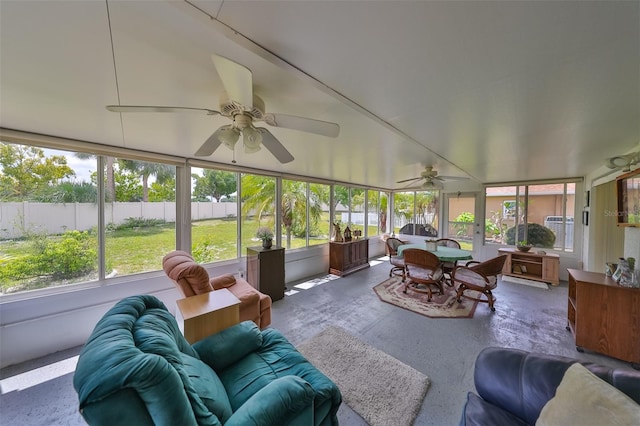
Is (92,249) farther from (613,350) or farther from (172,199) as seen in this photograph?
(613,350)

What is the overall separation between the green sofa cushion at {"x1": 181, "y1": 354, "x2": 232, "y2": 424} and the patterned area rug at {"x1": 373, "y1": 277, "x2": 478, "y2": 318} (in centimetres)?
280

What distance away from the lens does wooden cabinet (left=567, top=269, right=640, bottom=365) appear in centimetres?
206

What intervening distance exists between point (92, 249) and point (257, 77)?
9.84 ft

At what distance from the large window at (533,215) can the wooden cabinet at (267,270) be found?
→ 17.3ft

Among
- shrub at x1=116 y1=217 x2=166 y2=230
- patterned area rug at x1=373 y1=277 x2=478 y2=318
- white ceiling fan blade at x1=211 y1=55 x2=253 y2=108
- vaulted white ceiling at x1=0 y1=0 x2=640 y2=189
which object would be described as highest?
vaulted white ceiling at x1=0 y1=0 x2=640 y2=189

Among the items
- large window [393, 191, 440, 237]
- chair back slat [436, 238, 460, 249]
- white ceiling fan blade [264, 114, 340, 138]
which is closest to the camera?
white ceiling fan blade [264, 114, 340, 138]

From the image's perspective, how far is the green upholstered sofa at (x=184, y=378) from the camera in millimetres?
702

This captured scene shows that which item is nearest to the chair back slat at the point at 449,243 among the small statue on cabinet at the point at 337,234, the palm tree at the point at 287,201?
the small statue on cabinet at the point at 337,234

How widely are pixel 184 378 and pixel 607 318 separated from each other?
3635 millimetres

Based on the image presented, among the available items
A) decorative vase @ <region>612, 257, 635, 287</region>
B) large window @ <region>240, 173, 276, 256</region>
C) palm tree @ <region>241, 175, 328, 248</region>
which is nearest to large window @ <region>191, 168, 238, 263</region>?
large window @ <region>240, 173, 276, 256</region>

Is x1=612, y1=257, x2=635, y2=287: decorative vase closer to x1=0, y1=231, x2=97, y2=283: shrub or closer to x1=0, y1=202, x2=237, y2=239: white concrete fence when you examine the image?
x1=0, y1=202, x2=237, y2=239: white concrete fence

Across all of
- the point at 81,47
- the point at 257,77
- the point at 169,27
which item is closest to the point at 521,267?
the point at 257,77

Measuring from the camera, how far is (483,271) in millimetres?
3092

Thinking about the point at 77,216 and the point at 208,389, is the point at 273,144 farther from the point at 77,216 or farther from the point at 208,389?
the point at 77,216
